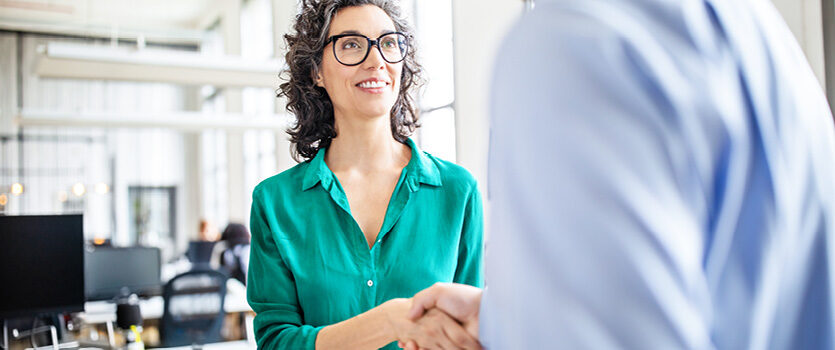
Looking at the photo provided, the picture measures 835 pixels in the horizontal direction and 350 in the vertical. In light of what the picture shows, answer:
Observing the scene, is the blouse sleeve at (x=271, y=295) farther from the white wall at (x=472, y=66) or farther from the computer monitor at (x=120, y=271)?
the computer monitor at (x=120, y=271)

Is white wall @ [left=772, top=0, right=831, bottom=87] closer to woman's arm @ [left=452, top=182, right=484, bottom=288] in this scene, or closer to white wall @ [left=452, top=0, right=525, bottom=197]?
woman's arm @ [left=452, top=182, right=484, bottom=288]

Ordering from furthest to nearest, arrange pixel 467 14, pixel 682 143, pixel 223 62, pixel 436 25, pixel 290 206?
pixel 436 25
pixel 467 14
pixel 223 62
pixel 290 206
pixel 682 143

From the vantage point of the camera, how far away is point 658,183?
0.48 m

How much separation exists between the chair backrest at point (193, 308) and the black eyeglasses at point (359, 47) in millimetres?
3811

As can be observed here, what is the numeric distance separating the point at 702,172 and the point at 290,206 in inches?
42.3

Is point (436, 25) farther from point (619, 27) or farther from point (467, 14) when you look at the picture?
point (619, 27)

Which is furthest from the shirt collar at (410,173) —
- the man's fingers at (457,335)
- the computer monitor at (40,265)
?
the computer monitor at (40,265)

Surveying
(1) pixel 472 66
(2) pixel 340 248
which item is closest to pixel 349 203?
(2) pixel 340 248

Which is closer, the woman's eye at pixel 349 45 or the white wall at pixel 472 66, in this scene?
the woman's eye at pixel 349 45

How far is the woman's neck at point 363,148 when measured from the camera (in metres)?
1.54

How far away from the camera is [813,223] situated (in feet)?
1.86

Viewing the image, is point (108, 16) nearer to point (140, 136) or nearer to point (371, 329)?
point (140, 136)

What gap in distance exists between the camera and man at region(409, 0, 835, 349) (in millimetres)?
483

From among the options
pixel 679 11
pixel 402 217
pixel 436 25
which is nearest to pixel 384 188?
pixel 402 217
